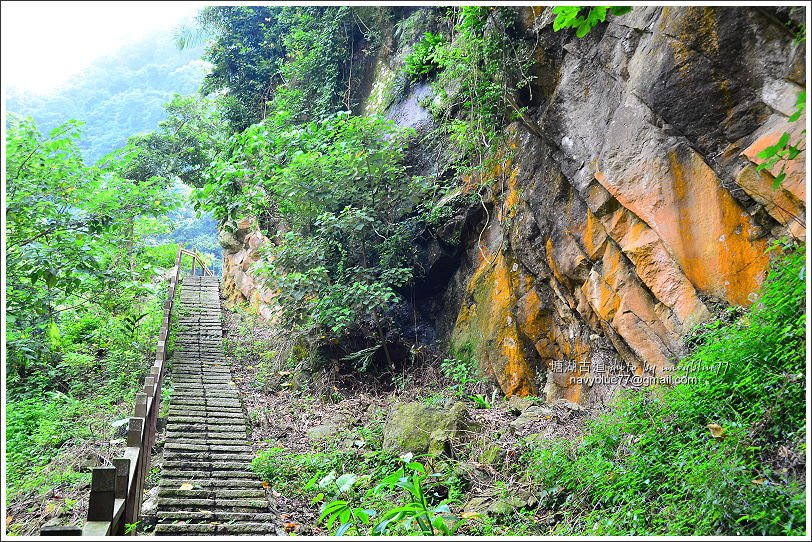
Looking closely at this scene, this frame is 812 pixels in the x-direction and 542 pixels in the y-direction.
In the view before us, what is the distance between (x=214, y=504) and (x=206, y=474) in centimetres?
73

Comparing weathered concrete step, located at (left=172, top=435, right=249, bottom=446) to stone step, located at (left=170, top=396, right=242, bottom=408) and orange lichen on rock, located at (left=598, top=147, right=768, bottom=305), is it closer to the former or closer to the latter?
stone step, located at (left=170, top=396, right=242, bottom=408)

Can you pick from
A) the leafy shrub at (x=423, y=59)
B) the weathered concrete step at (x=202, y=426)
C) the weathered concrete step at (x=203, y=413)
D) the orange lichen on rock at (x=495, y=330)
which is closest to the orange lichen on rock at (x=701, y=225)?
the orange lichen on rock at (x=495, y=330)

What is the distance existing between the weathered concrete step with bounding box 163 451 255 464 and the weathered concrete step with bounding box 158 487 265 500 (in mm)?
842

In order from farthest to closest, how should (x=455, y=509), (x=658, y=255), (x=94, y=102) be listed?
1. (x=94, y=102)
2. (x=658, y=255)
3. (x=455, y=509)

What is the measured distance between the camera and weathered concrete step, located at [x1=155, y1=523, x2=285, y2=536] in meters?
5.41

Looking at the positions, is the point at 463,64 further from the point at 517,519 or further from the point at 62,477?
the point at 62,477

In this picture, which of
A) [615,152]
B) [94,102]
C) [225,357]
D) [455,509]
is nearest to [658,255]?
[615,152]

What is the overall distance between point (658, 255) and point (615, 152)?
4.48 ft

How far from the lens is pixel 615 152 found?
6340mm

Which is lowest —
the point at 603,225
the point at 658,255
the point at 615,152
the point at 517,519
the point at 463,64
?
the point at 517,519

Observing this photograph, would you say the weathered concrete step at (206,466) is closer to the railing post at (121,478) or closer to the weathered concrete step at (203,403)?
the weathered concrete step at (203,403)

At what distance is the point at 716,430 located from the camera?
426cm

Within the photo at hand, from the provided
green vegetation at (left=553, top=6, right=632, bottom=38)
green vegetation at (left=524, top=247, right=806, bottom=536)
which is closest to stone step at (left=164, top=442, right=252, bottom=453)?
green vegetation at (left=524, top=247, right=806, bottom=536)

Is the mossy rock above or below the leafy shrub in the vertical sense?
below
